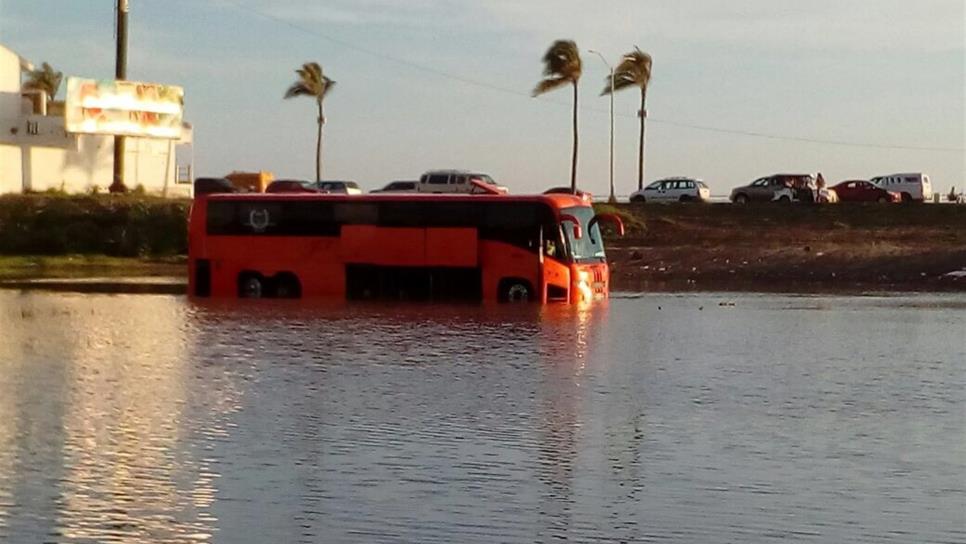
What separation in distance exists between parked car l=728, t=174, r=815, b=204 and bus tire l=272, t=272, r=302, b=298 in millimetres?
32549

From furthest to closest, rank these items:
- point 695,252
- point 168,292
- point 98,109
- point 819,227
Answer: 1. point 98,109
2. point 819,227
3. point 695,252
4. point 168,292

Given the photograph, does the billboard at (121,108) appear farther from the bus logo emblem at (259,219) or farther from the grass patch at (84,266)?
the bus logo emblem at (259,219)

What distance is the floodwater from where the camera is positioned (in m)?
11.6

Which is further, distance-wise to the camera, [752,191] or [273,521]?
[752,191]

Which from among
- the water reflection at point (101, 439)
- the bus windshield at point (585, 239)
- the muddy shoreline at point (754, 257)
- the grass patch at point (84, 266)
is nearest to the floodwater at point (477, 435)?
the water reflection at point (101, 439)

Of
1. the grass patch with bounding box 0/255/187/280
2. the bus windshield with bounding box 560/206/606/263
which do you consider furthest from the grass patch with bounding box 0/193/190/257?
the bus windshield with bounding box 560/206/606/263

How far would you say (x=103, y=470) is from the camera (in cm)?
1336

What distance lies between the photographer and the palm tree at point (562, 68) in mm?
75188

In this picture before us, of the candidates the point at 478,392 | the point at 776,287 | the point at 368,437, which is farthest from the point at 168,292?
the point at 368,437

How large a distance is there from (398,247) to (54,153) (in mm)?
34512

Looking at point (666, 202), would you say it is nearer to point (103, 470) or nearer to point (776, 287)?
point (776, 287)

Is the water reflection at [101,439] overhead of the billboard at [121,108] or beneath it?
beneath

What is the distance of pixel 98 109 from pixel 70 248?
383 inches

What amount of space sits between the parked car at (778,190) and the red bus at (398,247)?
30.5 metres
